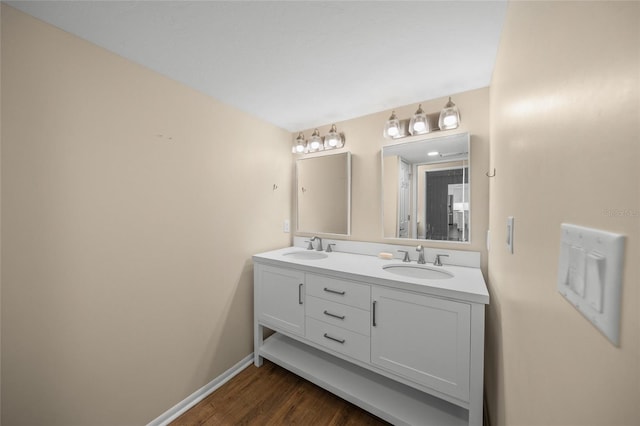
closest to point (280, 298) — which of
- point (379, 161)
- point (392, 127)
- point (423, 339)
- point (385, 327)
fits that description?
point (385, 327)

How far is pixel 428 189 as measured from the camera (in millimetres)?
1856

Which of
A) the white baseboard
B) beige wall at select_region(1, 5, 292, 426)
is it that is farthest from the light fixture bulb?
Answer: the white baseboard

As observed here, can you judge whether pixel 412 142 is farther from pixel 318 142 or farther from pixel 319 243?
pixel 319 243

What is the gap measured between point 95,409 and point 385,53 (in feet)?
7.92

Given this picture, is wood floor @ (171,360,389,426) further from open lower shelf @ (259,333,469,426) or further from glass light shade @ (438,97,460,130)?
glass light shade @ (438,97,460,130)

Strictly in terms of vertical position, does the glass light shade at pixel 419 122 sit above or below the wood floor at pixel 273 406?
above

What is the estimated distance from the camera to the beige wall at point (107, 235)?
103 centimetres

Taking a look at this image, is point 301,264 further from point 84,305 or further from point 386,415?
point 84,305

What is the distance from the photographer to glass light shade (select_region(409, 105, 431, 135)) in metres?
1.74

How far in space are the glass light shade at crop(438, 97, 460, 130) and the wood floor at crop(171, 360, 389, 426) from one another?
2008 mm

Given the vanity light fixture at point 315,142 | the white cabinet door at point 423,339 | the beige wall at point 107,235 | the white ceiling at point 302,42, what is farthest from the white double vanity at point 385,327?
the white ceiling at point 302,42

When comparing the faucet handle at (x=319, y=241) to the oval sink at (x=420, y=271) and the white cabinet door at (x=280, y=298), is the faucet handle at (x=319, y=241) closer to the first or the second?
the white cabinet door at (x=280, y=298)

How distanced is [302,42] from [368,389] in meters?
2.10

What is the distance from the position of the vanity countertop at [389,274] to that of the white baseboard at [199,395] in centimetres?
88
